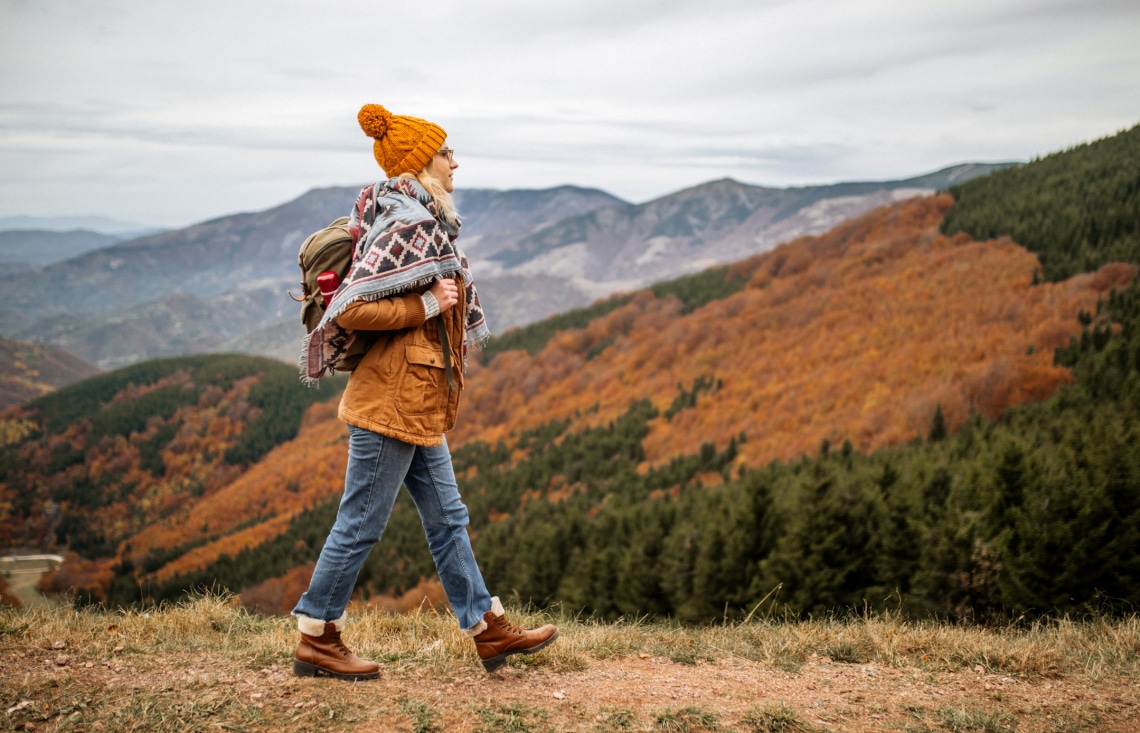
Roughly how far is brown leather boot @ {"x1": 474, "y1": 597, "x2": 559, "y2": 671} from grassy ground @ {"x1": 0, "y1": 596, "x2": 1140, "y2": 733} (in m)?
0.10

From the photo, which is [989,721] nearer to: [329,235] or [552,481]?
[329,235]

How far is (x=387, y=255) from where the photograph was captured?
285cm

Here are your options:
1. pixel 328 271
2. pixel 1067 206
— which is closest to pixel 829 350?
pixel 1067 206

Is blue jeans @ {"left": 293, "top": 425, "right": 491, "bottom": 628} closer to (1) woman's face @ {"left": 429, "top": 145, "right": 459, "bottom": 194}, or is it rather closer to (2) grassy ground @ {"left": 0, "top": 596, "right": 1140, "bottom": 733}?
(2) grassy ground @ {"left": 0, "top": 596, "right": 1140, "bottom": 733}

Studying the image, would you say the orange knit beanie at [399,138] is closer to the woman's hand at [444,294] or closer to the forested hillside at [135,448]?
the woman's hand at [444,294]

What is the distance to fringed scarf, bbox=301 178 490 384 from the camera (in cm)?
282

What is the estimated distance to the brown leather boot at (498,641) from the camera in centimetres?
331

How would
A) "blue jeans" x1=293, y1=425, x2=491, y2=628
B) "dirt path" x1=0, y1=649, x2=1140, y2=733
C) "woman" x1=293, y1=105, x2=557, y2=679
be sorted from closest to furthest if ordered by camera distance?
"dirt path" x1=0, y1=649, x2=1140, y2=733 < "woman" x1=293, y1=105, x2=557, y2=679 < "blue jeans" x1=293, y1=425, x2=491, y2=628

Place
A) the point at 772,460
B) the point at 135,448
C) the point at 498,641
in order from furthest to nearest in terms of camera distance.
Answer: the point at 135,448 < the point at 772,460 < the point at 498,641

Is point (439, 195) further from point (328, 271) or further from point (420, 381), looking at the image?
point (420, 381)

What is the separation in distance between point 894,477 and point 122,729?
18.6 m

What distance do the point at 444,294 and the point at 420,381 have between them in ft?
1.26

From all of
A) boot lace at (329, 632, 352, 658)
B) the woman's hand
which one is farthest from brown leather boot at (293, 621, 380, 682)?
the woman's hand

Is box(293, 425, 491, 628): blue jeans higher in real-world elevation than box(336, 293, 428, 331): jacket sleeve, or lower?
lower
